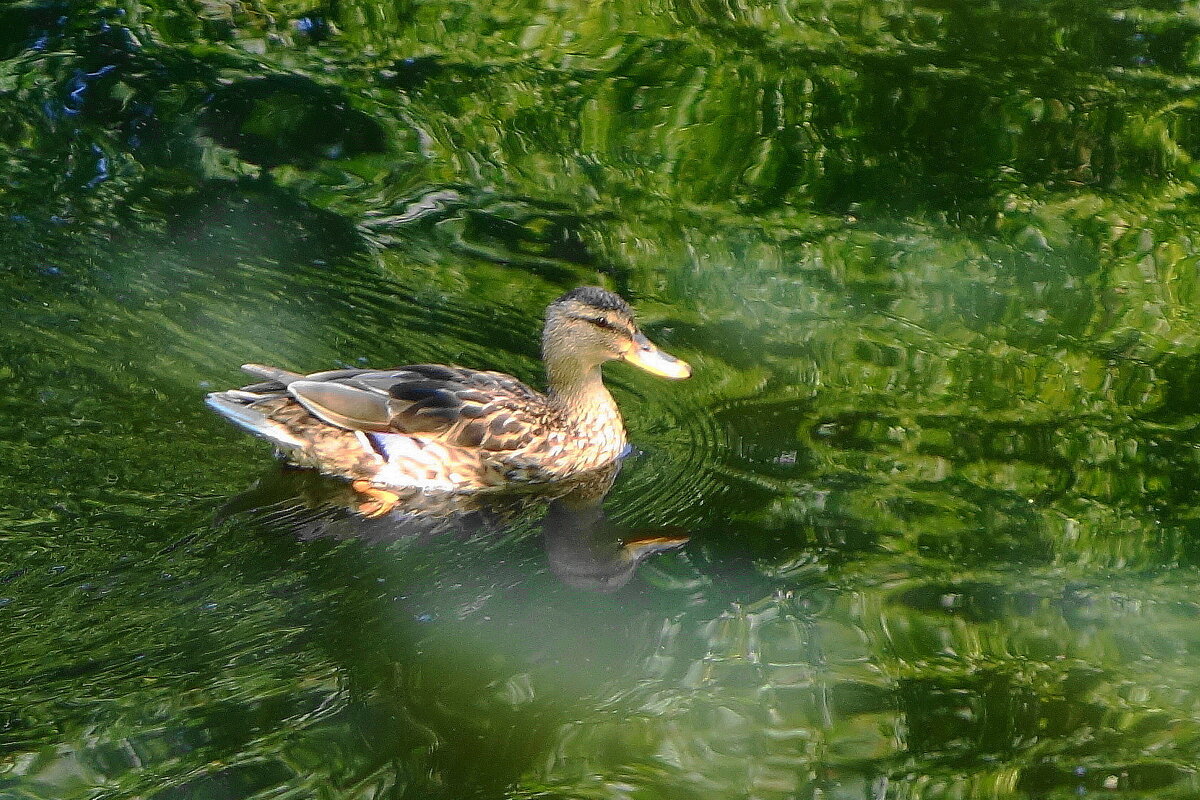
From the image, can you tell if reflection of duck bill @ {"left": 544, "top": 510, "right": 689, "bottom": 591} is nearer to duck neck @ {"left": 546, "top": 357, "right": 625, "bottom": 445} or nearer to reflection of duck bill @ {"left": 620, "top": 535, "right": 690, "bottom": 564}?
reflection of duck bill @ {"left": 620, "top": 535, "right": 690, "bottom": 564}

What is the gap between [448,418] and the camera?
6.89 meters

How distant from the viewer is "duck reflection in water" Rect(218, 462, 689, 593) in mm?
6133

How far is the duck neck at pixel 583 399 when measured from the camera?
23.1 ft

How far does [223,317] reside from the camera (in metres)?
7.59

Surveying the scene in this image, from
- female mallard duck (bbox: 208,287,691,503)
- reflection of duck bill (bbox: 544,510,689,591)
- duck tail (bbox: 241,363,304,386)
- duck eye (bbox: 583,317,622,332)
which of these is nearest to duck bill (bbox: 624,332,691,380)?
female mallard duck (bbox: 208,287,691,503)

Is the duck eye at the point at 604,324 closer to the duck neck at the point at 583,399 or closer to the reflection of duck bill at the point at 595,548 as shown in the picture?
the duck neck at the point at 583,399

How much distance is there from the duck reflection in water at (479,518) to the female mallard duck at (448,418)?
0.11 metres

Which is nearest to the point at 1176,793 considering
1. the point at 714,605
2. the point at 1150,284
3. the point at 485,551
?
the point at 714,605

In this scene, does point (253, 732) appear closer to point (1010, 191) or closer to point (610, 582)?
point (610, 582)

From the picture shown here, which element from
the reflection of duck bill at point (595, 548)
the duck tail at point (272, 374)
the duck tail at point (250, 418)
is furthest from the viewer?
the duck tail at point (272, 374)

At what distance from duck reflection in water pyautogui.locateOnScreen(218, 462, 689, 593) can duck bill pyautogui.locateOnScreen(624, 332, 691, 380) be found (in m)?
0.53

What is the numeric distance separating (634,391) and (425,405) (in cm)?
128

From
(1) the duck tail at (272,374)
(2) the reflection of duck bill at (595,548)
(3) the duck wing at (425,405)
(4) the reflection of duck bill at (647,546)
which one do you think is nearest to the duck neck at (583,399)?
(3) the duck wing at (425,405)

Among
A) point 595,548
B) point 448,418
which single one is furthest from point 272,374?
point 595,548
